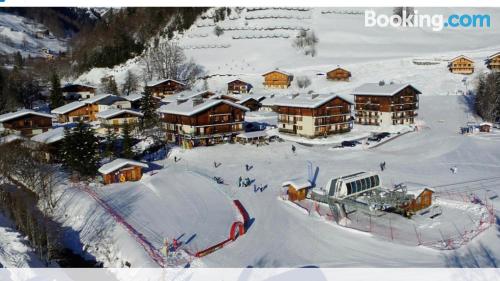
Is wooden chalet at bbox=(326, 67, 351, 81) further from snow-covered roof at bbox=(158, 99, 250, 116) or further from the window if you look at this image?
the window

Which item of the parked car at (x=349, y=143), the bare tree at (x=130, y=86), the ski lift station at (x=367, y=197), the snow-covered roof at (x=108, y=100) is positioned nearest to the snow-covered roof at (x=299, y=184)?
the ski lift station at (x=367, y=197)

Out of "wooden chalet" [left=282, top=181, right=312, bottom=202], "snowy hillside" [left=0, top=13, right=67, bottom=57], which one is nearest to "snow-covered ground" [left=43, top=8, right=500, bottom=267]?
"wooden chalet" [left=282, top=181, right=312, bottom=202]

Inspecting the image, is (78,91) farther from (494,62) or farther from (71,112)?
(494,62)

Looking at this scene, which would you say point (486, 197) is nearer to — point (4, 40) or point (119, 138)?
point (119, 138)

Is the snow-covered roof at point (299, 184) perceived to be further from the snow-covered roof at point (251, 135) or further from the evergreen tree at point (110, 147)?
the evergreen tree at point (110, 147)

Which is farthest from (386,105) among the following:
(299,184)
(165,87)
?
(165,87)

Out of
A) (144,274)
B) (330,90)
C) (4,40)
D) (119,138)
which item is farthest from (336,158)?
(4,40)
